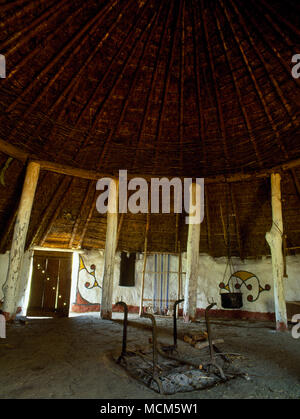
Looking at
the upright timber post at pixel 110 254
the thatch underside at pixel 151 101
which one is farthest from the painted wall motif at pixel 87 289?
the upright timber post at pixel 110 254

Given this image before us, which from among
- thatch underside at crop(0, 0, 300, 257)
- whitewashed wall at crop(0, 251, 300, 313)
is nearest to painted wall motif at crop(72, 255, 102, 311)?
whitewashed wall at crop(0, 251, 300, 313)

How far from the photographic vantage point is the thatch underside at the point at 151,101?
15.1 ft

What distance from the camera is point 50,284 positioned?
8.32m

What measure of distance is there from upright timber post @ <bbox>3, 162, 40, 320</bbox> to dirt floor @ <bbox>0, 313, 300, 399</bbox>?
452mm

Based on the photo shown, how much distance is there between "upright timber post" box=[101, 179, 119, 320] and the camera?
658 cm

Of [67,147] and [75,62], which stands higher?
[75,62]

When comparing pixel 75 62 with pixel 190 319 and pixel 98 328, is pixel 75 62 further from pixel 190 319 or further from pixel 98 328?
pixel 190 319

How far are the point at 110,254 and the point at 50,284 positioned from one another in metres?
2.78

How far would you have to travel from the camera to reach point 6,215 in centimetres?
714

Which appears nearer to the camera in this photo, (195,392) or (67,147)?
(195,392)

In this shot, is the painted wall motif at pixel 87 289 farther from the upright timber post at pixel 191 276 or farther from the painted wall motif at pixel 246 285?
the painted wall motif at pixel 246 285

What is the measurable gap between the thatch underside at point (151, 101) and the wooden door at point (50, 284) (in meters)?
0.49

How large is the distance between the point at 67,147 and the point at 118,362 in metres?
4.99
